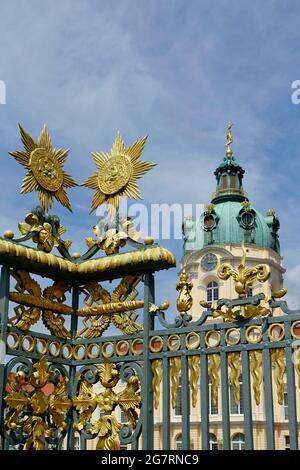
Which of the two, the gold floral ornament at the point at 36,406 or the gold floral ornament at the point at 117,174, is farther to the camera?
the gold floral ornament at the point at 117,174

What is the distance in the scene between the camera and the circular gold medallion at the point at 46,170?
7969mm

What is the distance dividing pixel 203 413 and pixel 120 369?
4.04ft

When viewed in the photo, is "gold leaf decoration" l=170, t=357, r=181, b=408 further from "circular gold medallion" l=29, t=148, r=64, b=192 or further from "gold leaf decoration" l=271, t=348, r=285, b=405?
"circular gold medallion" l=29, t=148, r=64, b=192

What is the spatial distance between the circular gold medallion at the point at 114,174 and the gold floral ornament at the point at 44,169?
43 cm

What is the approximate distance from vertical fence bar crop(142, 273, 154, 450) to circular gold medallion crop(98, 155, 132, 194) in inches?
48.3

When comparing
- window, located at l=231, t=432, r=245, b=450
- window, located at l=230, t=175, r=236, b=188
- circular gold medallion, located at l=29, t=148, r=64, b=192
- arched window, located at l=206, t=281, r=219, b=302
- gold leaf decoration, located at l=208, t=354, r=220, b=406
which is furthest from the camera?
window, located at l=230, t=175, r=236, b=188

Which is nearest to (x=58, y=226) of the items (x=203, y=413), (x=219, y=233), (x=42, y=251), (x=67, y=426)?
(x=42, y=251)

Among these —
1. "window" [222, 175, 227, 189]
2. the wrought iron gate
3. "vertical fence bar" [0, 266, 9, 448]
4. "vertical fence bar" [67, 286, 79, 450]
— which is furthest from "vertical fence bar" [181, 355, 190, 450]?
"window" [222, 175, 227, 189]

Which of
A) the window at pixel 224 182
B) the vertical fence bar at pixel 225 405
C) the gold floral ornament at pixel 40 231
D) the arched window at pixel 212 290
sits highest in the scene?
the window at pixel 224 182

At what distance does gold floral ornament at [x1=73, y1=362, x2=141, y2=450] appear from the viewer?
292 inches

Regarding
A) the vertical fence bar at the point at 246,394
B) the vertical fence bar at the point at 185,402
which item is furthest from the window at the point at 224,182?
the vertical fence bar at the point at 246,394

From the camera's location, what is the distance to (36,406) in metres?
7.41

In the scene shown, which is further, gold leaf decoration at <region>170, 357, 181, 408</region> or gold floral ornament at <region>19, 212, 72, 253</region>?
gold floral ornament at <region>19, 212, 72, 253</region>

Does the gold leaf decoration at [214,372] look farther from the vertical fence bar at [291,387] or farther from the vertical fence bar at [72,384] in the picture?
the vertical fence bar at [72,384]
